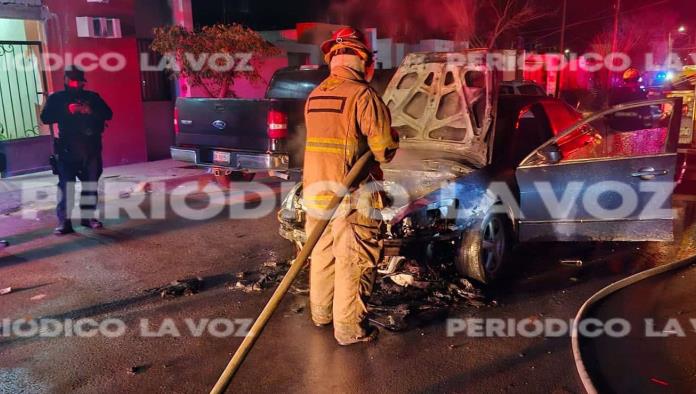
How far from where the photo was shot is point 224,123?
8055mm

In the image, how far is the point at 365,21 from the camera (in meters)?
20.9

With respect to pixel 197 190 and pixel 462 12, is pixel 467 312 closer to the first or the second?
pixel 197 190

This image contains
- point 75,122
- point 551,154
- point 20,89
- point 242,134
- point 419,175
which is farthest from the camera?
point 20,89

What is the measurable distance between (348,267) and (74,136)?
4500mm

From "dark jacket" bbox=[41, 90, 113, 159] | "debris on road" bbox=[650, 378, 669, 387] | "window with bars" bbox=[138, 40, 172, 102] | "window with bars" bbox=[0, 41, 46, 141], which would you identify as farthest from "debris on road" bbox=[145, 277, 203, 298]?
"window with bars" bbox=[138, 40, 172, 102]

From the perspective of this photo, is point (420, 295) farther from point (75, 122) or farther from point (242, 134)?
point (75, 122)

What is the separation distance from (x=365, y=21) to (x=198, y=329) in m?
18.4

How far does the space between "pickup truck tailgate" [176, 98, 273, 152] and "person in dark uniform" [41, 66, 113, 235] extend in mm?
1584

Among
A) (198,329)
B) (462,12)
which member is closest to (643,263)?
(198,329)

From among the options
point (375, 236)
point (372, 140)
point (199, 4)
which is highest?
point (199, 4)

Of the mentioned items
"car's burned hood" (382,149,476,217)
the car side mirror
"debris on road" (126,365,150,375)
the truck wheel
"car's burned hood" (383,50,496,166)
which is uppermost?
"car's burned hood" (383,50,496,166)

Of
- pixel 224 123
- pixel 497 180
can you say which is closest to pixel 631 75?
pixel 224 123

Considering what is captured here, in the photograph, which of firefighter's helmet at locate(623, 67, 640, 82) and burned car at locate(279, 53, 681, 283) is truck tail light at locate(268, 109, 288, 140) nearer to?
burned car at locate(279, 53, 681, 283)

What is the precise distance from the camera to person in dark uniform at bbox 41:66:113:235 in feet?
21.6
